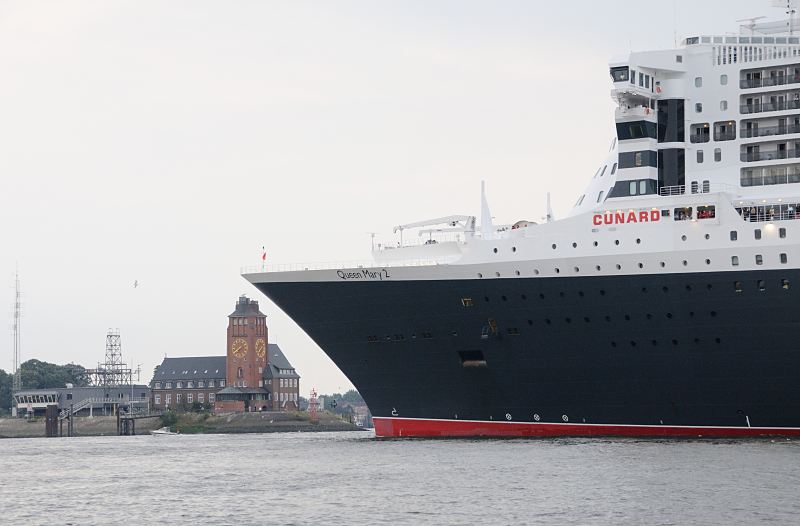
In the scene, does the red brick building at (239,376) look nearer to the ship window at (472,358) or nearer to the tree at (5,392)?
the tree at (5,392)

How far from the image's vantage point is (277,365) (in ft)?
474

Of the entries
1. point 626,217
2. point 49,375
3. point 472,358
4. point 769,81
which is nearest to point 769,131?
point 769,81

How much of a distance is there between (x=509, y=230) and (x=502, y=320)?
4.39 m

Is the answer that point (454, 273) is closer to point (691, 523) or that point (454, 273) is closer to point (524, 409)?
point (524, 409)

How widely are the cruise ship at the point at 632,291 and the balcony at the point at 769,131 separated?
0.27 feet

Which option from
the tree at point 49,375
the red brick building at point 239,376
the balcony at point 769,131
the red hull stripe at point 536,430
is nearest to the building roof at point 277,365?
the red brick building at point 239,376

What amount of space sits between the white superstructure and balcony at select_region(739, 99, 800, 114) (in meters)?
0.05

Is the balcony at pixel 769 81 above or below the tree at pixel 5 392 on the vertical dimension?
above

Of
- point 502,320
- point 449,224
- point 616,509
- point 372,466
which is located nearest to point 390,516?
point 616,509

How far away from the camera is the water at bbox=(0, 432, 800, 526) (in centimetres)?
3450

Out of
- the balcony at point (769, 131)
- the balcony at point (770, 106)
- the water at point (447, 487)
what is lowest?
the water at point (447, 487)

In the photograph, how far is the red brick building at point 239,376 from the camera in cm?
13838

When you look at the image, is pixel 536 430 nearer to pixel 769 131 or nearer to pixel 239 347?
pixel 769 131

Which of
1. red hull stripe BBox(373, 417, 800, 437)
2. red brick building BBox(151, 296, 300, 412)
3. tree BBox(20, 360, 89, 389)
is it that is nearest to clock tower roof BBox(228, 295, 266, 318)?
red brick building BBox(151, 296, 300, 412)
